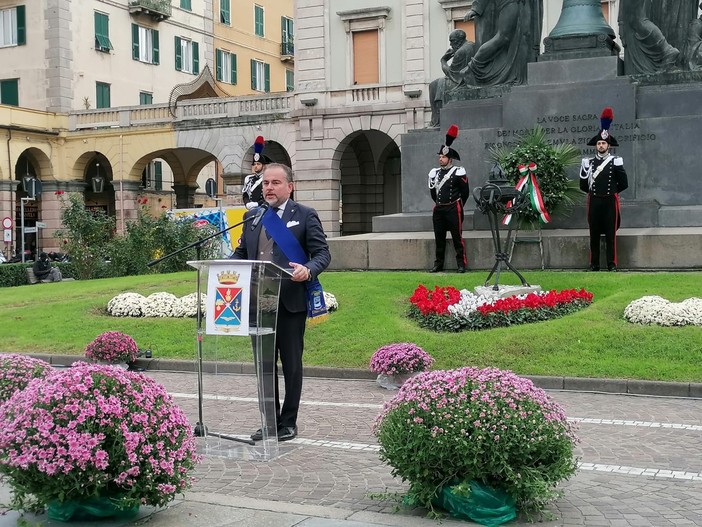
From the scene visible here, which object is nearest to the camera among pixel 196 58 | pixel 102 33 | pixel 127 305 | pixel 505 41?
pixel 127 305

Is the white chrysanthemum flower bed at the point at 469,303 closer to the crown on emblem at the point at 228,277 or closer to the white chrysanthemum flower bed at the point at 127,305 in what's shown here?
the white chrysanthemum flower bed at the point at 127,305

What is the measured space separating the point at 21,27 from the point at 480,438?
4831 cm

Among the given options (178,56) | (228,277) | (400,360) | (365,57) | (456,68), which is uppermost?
(178,56)

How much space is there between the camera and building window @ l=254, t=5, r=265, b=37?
2406 inches

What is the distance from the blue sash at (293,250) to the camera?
795 centimetres

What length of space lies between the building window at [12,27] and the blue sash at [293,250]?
45033mm

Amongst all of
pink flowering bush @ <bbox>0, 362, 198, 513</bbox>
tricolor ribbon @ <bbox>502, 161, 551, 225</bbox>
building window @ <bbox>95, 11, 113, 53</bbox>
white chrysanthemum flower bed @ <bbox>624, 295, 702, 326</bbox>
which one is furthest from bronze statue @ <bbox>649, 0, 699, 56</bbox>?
building window @ <bbox>95, 11, 113, 53</bbox>

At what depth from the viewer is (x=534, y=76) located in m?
18.2

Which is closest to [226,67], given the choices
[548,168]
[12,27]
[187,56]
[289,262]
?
[187,56]

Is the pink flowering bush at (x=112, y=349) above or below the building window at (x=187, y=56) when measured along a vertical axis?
below

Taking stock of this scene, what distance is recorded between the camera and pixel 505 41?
1884cm

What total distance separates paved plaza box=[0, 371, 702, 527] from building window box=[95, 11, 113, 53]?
43693 mm

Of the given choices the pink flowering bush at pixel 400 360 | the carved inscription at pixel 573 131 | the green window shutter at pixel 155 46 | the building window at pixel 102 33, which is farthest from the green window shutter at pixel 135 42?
the pink flowering bush at pixel 400 360

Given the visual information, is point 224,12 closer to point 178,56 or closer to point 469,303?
point 178,56
